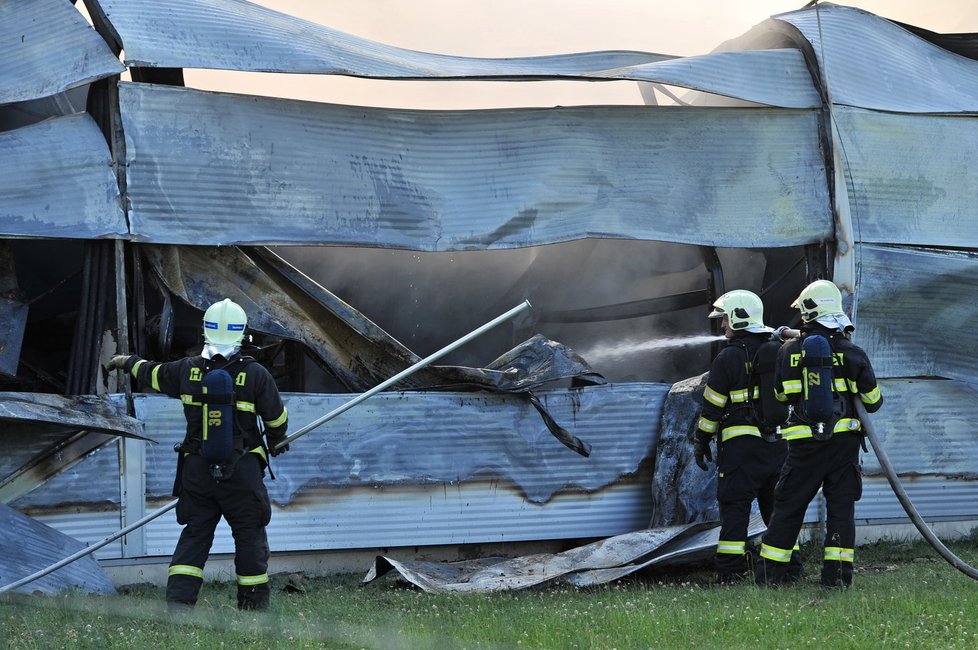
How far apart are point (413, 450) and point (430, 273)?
7.89ft

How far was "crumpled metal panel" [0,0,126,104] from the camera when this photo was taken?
25.5ft

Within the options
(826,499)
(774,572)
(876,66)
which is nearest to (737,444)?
(826,499)

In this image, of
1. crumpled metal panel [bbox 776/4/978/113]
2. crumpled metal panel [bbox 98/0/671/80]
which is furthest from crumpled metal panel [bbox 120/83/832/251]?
crumpled metal panel [bbox 776/4/978/113]

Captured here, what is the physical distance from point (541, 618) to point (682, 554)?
182 centimetres

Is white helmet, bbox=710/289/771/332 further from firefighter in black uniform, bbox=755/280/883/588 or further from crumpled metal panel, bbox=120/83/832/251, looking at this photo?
crumpled metal panel, bbox=120/83/832/251

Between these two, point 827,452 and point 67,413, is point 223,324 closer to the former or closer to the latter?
point 67,413

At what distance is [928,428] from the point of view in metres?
9.29

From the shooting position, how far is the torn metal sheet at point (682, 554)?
24.3ft

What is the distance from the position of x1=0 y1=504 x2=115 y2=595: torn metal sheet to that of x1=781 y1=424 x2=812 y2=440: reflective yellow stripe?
13.4ft

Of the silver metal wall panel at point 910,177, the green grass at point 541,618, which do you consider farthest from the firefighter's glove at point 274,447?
the silver metal wall panel at point 910,177

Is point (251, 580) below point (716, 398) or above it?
below

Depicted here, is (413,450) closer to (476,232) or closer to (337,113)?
(476,232)

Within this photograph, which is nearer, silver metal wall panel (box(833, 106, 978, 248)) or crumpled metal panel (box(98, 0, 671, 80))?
crumpled metal panel (box(98, 0, 671, 80))

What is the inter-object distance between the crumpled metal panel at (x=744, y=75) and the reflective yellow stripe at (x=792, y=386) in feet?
8.49
